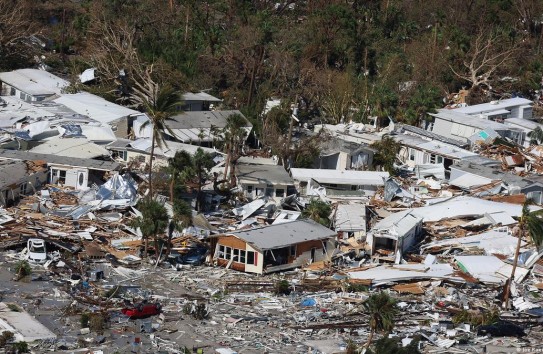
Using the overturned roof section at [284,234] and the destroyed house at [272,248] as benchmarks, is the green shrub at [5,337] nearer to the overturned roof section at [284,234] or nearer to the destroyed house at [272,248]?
the destroyed house at [272,248]

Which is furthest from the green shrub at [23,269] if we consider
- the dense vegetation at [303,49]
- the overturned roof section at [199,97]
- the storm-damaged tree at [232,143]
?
the overturned roof section at [199,97]

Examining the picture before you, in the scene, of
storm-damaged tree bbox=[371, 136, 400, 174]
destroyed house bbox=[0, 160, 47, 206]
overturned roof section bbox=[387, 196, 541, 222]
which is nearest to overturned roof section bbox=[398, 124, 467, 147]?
storm-damaged tree bbox=[371, 136, 400, 174]

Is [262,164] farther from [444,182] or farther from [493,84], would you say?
[493,84]

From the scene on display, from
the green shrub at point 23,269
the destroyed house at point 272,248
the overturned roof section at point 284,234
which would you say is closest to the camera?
the green shrub at point 23,269

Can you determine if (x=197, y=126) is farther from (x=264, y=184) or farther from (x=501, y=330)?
(x=501, y=330)

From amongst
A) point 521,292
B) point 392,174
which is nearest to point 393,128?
point 392,174

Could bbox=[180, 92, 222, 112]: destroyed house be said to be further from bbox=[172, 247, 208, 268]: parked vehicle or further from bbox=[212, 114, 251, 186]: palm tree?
bbox=[172, 247, 208, 268]: parked vehicle
